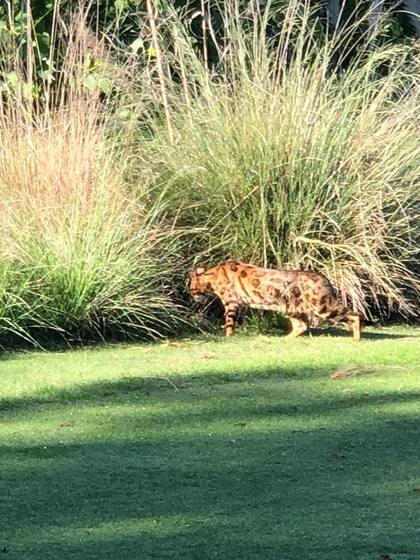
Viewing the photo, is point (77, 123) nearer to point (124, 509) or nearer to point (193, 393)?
point (193, 393)

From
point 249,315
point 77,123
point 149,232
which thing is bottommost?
point 249,315

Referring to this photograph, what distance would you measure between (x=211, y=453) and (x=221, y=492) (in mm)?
625

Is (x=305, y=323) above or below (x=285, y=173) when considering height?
below

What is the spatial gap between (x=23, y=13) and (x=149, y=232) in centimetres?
288

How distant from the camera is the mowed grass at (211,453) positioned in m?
4.20

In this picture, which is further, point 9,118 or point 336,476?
point 9,118

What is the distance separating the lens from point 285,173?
9.09 metres

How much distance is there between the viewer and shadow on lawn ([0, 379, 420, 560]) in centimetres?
412

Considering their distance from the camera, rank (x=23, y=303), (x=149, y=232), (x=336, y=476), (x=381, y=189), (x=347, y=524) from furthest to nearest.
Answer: (x=381, y=189), (x=149, y=232), (x=23, y=303), (x=336, y=476), (x=347, y=524)

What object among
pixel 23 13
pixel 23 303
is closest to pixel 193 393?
pixel 23 303

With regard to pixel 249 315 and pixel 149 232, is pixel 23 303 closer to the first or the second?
pixel 149 232

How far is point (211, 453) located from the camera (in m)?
5.39

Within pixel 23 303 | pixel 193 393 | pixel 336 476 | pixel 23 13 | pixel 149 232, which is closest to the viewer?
pixel 336 476

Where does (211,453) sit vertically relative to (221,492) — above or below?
below
